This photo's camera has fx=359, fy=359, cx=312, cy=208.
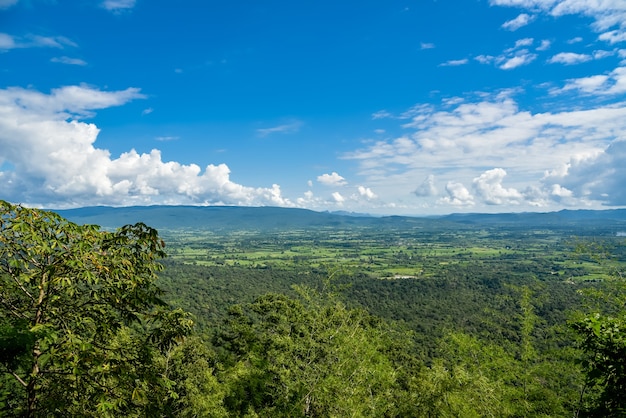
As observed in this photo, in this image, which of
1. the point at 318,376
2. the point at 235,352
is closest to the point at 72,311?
the point at 318,376

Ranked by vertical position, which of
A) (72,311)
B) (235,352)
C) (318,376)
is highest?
(72,311)

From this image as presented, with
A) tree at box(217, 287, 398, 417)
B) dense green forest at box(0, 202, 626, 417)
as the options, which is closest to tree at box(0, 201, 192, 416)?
dense green forest at box(0, 202, 626, 417)

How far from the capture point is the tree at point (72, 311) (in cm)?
406

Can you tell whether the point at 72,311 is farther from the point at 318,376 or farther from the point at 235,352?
the point at 235,352

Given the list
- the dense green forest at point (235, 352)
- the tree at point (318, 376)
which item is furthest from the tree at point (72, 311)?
the tree at point (318, 376)

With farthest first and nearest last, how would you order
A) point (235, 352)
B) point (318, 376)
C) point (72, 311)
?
1. point (235, 352)
2. point (318, 376)
3. point (72, 311)

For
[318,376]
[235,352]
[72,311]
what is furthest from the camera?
[235,352]

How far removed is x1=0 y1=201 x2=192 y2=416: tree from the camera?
4.06 m

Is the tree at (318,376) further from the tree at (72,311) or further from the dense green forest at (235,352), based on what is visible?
the tree at (72,311)

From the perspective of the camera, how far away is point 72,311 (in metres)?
4.75

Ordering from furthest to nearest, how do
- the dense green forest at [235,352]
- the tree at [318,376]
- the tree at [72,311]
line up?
the tree at [318,376] < the dense green forest at [235,352] < the tree at [72,311]

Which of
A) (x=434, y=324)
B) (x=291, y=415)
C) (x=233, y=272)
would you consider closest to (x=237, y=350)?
(x=291, y=415)

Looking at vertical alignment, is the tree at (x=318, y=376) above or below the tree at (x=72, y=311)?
below

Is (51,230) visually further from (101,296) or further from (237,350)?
(237,350)
